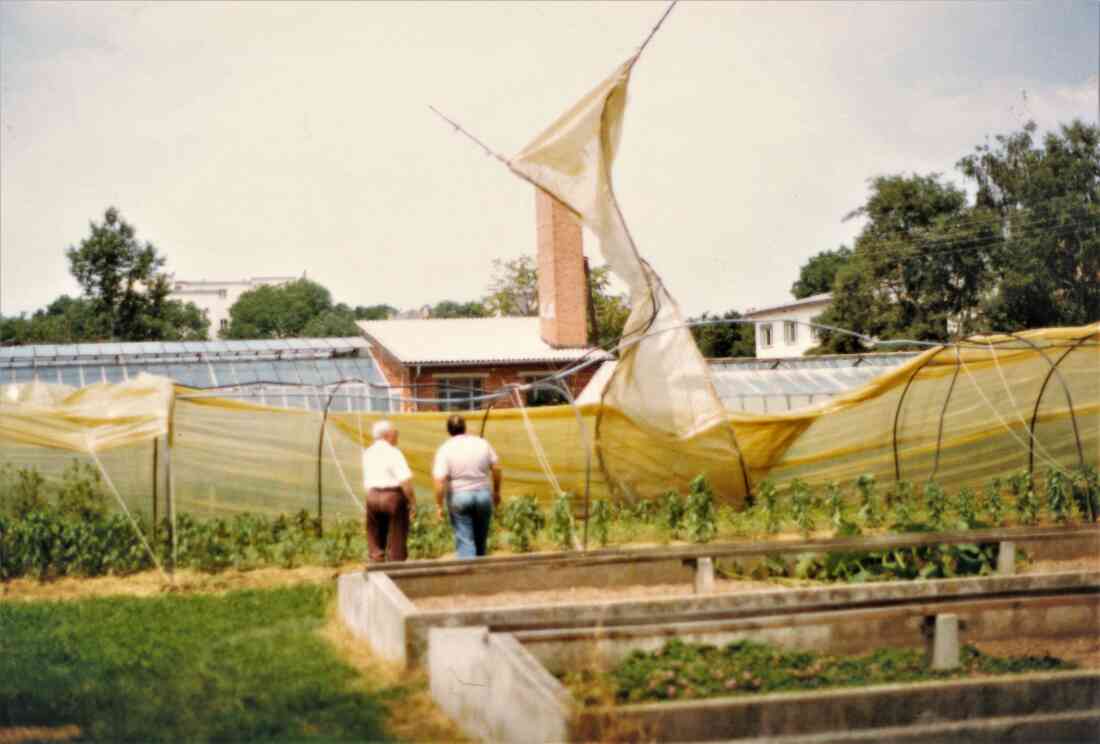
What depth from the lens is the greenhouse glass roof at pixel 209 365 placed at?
25094mm

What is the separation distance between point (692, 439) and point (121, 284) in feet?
73.9

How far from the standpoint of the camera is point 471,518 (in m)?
9.90

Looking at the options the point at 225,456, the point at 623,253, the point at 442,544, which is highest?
the point at 623,253

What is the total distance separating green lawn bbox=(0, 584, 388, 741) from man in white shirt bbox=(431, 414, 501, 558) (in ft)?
4.01

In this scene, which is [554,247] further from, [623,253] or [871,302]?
[871,302]

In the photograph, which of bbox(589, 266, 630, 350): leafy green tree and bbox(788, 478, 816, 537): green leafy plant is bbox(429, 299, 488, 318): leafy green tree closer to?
bbox(589, 266, 630, 350): leafy green tree

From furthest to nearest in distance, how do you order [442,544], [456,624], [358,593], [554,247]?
[554,247] < [442,544] < [358,593] < [456,624]

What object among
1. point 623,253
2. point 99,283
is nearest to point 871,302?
point 99,283

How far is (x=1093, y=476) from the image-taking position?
14578 mm

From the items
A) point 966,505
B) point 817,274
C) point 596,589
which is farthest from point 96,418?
point 817,274

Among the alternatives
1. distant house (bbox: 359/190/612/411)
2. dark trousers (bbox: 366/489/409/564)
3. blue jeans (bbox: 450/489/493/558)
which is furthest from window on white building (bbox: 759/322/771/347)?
blue jeans (bbox: 450/489/493/558)

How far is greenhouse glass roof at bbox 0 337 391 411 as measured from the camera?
25094mm

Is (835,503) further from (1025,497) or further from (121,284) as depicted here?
(121,284)

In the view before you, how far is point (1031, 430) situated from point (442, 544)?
292 inches
